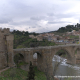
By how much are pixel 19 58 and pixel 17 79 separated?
26.9ft

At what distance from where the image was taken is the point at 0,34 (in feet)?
54.4

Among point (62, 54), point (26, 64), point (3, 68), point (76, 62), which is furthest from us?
point (62, 54)

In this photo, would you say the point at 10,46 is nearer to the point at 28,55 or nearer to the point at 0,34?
the point at 0,34

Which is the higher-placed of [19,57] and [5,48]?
[5,48]

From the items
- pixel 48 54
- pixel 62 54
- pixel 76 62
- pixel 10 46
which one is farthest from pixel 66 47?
pixel 10 46

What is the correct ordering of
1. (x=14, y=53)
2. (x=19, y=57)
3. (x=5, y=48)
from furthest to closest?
(x=19, y=57), (x=14, y=53), (x=5, y=48)

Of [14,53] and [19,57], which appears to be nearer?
[14,53]

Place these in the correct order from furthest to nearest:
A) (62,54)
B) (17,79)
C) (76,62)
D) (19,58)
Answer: (62,54) → (76,62) → (19,58) → (17,79)

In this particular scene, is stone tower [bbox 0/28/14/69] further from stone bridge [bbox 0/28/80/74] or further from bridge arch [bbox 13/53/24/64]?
bridge arch [bbox 13/53/24/64]

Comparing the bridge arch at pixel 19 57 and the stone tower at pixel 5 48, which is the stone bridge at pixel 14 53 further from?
the bridge arch at pixel 19 57

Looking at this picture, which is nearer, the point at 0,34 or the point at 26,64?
the point at 0,34

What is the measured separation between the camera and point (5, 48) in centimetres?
1712

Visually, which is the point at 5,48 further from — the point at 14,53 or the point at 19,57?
the point at 19,57

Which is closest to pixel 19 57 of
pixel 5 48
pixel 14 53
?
pixel 14 53
